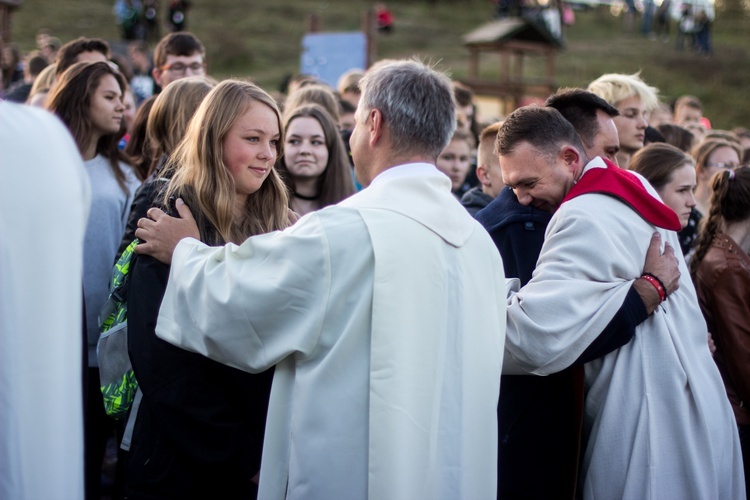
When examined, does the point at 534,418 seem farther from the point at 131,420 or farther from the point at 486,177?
the point at 486,177

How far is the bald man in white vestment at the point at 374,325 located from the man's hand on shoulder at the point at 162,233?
18 centimetres

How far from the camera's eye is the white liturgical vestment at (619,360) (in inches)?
115

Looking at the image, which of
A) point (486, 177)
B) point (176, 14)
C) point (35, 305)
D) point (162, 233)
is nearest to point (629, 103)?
point (486, 177)

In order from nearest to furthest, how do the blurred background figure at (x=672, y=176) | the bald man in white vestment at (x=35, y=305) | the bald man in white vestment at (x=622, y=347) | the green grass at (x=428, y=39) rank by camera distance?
the bald man in white vestment at (x=35, y=305) → the bald man in white vestment at (x=622, y=347) → the blurred background figure at (x=672, y=176) → the green grass at (x=428, y=39)

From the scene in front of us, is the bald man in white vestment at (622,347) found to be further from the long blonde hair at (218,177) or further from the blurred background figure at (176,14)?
the blurred background figure at (176,14)

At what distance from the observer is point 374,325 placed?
2461 mm

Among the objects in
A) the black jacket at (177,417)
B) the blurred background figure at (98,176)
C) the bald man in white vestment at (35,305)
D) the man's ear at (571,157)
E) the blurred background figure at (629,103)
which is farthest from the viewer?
the blurred background figure at (629,103)

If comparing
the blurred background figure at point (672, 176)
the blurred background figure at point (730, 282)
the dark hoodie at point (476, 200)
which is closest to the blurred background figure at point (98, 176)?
the dark hoodie at point (476, 200)

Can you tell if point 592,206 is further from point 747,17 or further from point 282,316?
point 747,17

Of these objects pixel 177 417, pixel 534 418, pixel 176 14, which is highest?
pixel 176 14

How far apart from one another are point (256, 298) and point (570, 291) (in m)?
1.14

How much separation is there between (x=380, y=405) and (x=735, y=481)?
171 cm

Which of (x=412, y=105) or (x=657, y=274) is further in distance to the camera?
(x=657, y=274)

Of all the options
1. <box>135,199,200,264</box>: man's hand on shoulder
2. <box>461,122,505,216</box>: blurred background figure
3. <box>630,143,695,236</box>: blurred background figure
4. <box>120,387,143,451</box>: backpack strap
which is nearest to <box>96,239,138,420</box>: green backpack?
<box>120,387,143,451</box>: backpack strap
